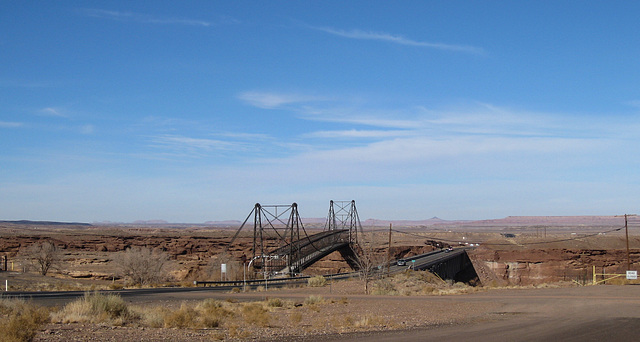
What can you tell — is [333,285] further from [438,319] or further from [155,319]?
[155,319]

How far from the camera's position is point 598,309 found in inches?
1026

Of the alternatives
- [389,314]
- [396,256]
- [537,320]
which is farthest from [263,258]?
[396,256]

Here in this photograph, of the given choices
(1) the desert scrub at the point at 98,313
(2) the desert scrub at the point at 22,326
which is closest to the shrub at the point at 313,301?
(1) the desert scrub at the point at 98,313

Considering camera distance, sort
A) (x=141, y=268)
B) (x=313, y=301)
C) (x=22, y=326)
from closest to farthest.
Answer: (x=22, y=326), (x=313, y=301), (x=141, y=268)

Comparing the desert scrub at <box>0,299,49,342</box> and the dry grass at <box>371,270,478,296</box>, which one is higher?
the desert scrub at <box>0,299,49,342</box>

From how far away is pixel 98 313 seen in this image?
19.2 metres

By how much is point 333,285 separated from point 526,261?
182ft

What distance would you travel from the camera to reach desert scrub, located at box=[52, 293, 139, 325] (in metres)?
18.3

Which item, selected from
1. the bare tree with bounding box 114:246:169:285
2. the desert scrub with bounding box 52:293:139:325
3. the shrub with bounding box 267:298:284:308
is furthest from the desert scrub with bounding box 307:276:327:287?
the desert scrub with bounding box 52:293:139:325

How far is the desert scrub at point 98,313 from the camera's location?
60.0 ft

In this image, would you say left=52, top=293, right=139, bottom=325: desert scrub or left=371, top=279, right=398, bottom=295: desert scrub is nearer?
left=52, top=293, right=139, bottom=325: desert scrub

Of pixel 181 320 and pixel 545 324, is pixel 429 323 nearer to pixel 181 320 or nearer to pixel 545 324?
pixel 545 324

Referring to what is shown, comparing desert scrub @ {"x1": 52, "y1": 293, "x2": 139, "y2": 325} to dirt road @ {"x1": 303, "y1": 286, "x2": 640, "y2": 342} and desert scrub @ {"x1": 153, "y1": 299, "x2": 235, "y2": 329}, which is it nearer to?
desert scrub @ {"x1": 153, "y1": 299, "x2": 235, "y2": 329}

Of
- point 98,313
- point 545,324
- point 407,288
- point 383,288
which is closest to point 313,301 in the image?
point 383,288
